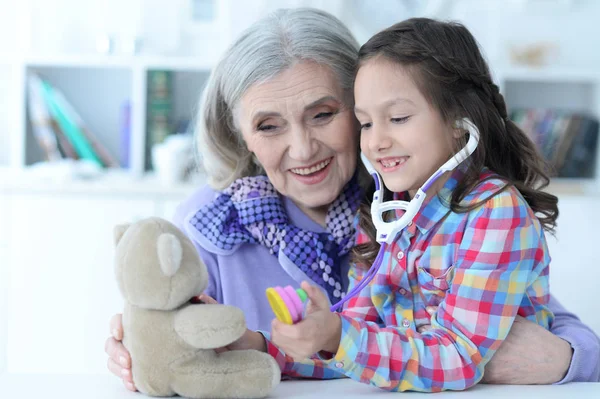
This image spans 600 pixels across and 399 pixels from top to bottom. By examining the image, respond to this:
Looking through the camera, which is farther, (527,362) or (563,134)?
(563,134)

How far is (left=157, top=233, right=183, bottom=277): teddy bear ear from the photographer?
0.95 meters

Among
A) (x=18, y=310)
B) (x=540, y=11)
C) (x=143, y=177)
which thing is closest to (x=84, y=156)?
(x=143, y=177)

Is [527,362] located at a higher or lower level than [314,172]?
lower

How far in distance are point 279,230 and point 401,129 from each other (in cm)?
42

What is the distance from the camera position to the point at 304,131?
4.87 feet

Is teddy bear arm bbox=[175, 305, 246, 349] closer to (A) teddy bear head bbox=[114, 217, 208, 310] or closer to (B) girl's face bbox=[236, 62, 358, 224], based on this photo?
(A) teddy bear head bbox=[114, 217, 208, 310]

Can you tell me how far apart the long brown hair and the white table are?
0.98 ft

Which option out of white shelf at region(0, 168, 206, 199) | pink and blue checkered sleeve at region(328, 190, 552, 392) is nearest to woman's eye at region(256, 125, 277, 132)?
pink and blue checkered sleeve at region(328, 190, 552, 392)

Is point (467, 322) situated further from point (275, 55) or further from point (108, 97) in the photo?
point (108, 97)

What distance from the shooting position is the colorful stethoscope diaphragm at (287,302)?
0.99m

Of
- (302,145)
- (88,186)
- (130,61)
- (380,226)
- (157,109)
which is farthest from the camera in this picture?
(157,109)

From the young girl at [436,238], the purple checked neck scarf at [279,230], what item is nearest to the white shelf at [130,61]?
the purple checked neck scarf at [279,230]

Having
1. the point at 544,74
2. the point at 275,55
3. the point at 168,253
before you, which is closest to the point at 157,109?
the point at 544,74

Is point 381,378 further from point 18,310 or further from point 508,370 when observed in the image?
point 18,310
